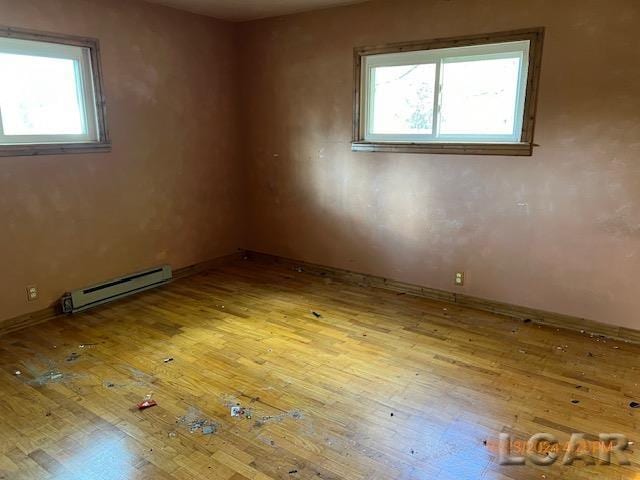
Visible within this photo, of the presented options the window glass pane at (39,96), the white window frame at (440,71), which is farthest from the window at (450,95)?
the window glass pane at (39,96)

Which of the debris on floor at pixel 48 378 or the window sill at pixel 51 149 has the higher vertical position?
the window sill at pixel 51 149

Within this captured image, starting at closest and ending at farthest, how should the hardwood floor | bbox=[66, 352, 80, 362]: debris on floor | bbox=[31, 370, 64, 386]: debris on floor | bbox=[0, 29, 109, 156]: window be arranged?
the hardwood floor
bbox=[31, 370, 64, 386]: debris on floor
bbox=[66, 352, 80, 362]: debris on floor
bbox=[0, 29, 109, 156]: window

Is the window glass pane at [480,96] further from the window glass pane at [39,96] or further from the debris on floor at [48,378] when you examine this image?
the debris on floor at [48,378]

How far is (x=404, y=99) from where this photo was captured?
4016mm

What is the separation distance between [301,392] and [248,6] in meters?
3.42

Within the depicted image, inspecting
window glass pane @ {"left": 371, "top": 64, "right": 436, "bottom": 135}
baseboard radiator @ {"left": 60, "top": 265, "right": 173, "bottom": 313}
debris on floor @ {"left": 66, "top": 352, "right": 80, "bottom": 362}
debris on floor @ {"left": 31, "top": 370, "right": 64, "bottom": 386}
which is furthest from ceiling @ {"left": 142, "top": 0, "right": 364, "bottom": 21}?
debris on floor @ {"left": 31, "top": 370, "right": 64, "bottom": 386}

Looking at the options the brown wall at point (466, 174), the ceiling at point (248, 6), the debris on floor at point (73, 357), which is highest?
the ceiling at point (248, 6)

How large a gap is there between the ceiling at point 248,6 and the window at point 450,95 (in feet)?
1.98

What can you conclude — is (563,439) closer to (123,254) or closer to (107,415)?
(107,415)

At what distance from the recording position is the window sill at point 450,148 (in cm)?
349

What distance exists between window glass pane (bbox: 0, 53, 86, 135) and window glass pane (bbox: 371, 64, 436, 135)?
256cm

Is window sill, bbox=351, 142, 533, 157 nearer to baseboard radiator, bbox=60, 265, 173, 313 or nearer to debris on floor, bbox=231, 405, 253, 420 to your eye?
baseboard radiator, bbox=60, 265, 173, 313

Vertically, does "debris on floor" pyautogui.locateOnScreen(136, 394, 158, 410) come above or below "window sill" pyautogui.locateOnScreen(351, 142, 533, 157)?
below

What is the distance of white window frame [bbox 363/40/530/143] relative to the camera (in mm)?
3428
